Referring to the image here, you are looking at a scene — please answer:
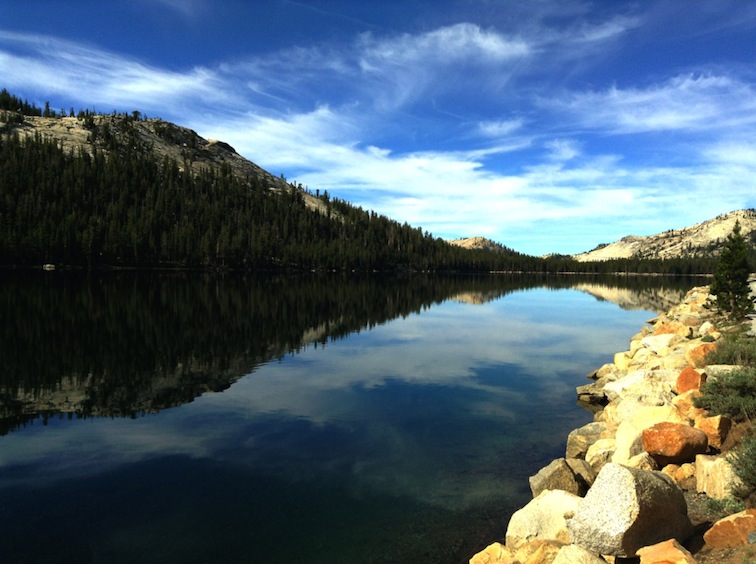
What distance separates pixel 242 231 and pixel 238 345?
17110 centimetres

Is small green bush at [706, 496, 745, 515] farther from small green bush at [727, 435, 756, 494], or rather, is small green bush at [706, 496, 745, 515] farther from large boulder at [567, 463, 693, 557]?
large boulder at [567, 463, 693, 557]

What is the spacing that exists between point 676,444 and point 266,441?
13.4 meters

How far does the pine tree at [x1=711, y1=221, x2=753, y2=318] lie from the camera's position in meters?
34.2

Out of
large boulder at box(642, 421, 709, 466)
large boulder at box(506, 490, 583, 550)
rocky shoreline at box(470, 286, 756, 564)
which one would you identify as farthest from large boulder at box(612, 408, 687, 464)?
large boulder at box(506, 490, 583, 550)

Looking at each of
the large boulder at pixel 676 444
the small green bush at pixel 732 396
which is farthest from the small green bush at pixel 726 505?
the small green bush at pixel 732 396

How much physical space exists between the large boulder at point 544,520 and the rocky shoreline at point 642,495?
2cm

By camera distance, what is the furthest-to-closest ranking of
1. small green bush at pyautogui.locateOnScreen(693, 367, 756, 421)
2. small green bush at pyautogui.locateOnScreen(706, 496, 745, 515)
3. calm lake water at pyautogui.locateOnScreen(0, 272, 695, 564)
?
small green bush at pyautogui.locateOnScreen(693, 367, 756, 421), calm lake water at pyautogui.locateOnScreen(0, 272, 695, 564), small green bush at pyautogui.locateOnScreen(706, 496, 745, 515)

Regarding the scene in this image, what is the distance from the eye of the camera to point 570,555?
763 cm

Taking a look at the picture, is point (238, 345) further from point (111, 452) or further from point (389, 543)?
point (389, 543)

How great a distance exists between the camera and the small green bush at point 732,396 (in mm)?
11891

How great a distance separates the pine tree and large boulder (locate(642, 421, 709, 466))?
29.5m

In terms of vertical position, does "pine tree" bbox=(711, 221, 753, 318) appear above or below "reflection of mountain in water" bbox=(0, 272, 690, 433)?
above

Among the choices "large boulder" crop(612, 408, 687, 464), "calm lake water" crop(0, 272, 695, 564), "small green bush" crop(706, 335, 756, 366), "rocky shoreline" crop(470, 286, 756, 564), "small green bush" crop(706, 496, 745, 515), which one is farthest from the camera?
"small green bush" crop(706, 335, 756, 366)

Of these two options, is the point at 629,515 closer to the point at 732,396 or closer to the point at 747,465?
the point at 747,465
